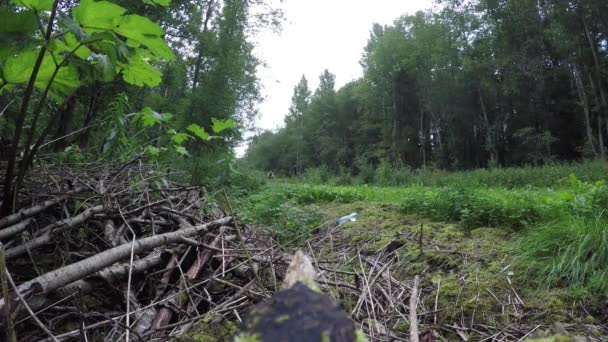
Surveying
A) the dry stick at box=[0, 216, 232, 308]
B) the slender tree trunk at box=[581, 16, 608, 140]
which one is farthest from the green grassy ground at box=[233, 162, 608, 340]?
the slender tree trunk at box=[581, 16, 608, 140]

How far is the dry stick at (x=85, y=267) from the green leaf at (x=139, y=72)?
771 millimetres

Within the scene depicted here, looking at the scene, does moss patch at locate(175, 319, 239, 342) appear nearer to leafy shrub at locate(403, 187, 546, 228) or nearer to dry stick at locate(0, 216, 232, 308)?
dry stick at locate(0, 216, 232, 308)

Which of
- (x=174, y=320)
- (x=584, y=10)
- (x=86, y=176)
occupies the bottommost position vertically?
(x=174, y=320)

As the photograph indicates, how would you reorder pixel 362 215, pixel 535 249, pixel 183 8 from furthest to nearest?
1. pixel 183 8
2. pixel 362 215
3. pixel 535 249

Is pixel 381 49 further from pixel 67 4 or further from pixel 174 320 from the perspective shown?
pixel 174 320

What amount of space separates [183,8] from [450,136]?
2827 cm

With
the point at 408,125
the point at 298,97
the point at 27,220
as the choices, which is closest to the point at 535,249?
the point at 27,220

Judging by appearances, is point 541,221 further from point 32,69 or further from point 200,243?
point 32,69

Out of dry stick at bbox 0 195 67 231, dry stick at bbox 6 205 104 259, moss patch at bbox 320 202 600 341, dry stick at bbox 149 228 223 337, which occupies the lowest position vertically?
moss patch at bbox 320 202 600 341

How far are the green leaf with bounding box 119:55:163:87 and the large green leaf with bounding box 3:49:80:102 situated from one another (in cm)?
21

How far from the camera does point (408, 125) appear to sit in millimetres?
39156

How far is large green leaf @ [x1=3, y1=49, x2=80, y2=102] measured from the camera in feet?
4.55

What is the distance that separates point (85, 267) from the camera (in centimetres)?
117

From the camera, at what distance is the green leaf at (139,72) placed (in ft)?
5.35
